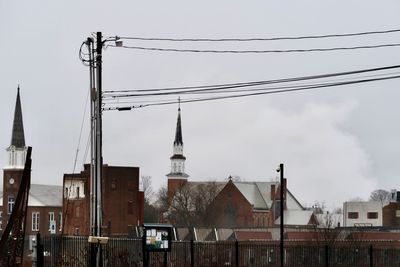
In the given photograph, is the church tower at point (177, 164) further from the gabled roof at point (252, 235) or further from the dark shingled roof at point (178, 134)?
the gabled roof at point (252, 235)

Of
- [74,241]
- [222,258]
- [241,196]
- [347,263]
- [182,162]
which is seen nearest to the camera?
[74,241]

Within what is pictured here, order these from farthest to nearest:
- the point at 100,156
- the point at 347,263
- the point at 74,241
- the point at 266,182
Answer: the point at 266,182, the point at 347,263, the point at 74,241, the point at 100,156

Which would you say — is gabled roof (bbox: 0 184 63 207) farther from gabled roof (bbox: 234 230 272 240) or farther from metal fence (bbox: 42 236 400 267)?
metal fence (bbox: 42 236 400 267)

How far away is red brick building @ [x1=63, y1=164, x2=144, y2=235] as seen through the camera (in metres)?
91.8

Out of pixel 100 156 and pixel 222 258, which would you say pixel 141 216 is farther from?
pixel 100 156

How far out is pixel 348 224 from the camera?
426ft

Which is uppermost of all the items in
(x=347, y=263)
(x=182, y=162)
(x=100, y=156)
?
(x=182, y=162)

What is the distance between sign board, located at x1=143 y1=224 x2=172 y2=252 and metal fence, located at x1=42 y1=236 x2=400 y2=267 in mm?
5798

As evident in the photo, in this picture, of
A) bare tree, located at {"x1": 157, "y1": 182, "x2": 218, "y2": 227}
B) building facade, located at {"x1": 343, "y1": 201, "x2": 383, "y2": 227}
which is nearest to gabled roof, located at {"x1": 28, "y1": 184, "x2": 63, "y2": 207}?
bare tree, located at {"x1": 157, "y1": 182, "x2": 218, "y2": 227}

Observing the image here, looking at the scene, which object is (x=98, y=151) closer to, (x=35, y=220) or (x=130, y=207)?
(x=130, y=207)

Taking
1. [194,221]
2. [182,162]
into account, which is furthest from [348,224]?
[182,162]

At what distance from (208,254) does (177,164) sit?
385 feet

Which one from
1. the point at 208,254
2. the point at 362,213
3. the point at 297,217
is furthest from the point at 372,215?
the point at 208,254

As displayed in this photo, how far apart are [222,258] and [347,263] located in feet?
25.9
